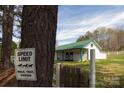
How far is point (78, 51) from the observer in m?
3.14

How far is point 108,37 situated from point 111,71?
14.1 inches

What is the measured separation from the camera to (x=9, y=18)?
11.3 ft

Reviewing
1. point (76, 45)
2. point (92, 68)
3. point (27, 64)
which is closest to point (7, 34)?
point (76, 45)

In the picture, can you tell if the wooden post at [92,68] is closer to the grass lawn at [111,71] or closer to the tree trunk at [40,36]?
the grass lawn at [111,71]

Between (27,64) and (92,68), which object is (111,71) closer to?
(92,68)

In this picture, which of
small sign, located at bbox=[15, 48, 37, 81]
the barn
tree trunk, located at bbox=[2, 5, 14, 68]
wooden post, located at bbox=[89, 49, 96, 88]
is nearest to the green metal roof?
the barn

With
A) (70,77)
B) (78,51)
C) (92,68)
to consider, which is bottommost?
(70,77)

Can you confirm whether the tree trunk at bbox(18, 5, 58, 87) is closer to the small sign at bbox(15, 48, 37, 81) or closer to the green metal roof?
the small sign at bbox(15, 48, 37, 81)

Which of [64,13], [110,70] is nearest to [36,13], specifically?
[64,13]

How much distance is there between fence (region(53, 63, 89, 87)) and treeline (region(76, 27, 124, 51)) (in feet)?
1.16

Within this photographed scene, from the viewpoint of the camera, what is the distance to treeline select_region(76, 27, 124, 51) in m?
3.04

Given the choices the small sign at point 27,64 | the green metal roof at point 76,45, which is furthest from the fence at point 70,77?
the small sign at point 27,64

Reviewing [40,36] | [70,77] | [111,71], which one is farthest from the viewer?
[70,77]

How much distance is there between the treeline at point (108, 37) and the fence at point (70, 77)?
0.35m
